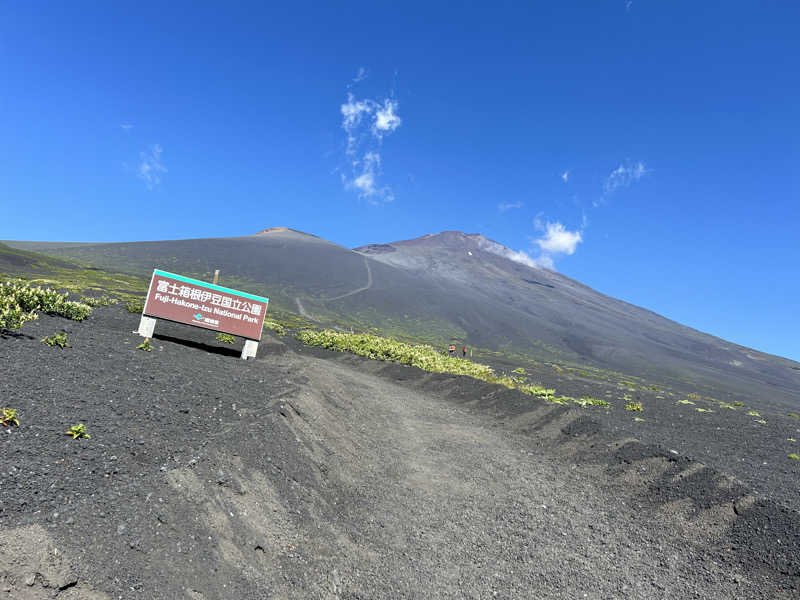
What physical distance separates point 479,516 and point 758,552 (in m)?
4.23

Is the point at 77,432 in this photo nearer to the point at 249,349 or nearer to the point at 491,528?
the point at 491,528

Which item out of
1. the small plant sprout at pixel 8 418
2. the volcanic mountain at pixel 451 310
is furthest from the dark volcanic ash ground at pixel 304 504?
the volcanic mountain at pixel 451 310

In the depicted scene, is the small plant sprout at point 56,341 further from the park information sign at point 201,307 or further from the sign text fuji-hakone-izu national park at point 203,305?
the sign text fuji-hakone-izu national park at point 203,305

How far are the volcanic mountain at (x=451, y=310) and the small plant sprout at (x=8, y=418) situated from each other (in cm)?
6401

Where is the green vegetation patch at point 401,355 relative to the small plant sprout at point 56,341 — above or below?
above

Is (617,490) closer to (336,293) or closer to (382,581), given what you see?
(382,581)

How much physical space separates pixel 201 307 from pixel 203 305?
0.29 ft

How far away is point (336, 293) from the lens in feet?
374

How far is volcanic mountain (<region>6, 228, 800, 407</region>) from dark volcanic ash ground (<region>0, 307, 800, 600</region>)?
60.2 metres

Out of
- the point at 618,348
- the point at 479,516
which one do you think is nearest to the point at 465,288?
the point at 618,348

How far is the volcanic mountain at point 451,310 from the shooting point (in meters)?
91.9

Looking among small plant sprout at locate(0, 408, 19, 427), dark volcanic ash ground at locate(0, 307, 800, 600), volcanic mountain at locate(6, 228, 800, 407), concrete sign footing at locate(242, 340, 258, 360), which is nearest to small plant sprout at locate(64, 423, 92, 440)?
dark volcanic ash ground at locate(0, 307, 800, 600)

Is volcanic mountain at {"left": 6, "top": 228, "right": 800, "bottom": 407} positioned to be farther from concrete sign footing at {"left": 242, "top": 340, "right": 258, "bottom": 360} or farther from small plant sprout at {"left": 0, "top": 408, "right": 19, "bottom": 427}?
small plant sprout at {"left": 0, "top": 408, "right": 19, "bottom": 427}

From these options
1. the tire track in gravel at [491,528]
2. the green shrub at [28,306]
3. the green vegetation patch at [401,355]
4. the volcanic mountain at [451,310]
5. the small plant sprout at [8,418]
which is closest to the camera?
the small plant sprout at [8,418]
